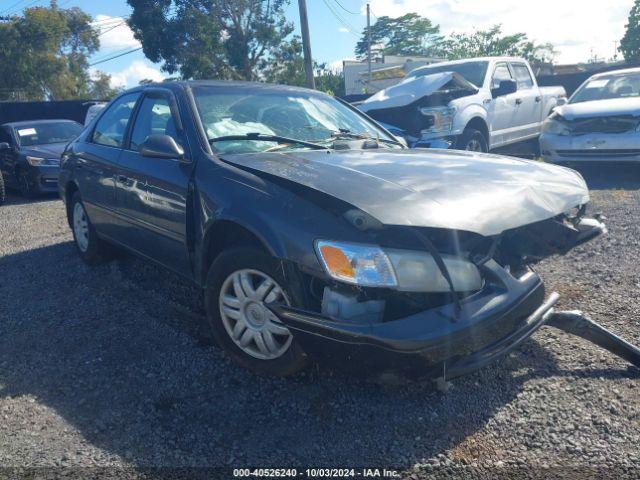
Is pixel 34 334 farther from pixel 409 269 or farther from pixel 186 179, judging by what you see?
pixel 409 269

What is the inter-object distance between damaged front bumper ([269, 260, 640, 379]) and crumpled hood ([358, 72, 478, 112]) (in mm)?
5333

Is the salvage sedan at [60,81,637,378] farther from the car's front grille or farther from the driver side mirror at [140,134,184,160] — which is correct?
the car's front grille

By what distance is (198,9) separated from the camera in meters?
26.0

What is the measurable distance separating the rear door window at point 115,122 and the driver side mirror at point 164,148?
110 cm

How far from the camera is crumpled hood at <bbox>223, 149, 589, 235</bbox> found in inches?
94.9

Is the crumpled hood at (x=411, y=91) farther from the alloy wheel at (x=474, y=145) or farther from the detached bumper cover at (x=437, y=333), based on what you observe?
the detached bumper cover at (x=437, y=333)

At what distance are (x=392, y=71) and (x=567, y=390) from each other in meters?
29.5

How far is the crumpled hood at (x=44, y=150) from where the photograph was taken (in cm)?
961

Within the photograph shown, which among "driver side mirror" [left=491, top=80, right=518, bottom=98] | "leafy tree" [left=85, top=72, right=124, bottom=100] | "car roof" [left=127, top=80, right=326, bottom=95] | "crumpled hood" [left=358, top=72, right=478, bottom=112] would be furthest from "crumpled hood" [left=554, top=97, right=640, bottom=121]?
"leafy tree" [left=85, top=72, right=124, bottom=100]

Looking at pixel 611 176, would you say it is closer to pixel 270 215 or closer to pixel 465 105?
pixel 465 105

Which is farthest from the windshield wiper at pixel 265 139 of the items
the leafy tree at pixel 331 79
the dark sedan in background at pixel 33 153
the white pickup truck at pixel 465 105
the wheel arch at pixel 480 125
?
the leafy tree at pixel 331 79

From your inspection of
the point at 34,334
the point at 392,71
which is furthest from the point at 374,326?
the point at 392,71

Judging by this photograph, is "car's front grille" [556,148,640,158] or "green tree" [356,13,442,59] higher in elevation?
"green tree" [356,13,442,59]

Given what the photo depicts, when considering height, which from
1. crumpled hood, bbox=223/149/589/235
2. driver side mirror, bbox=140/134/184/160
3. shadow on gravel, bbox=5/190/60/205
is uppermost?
driver side mirror, bbox=140/134/184/160
